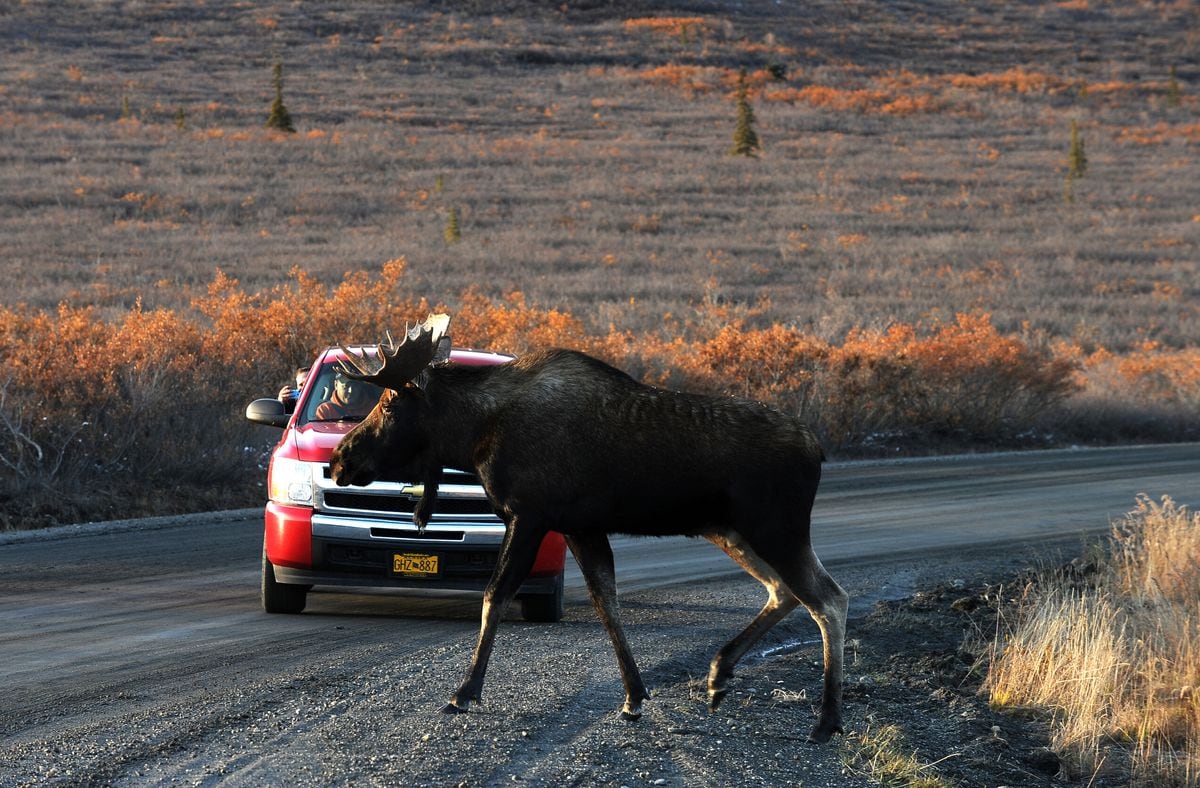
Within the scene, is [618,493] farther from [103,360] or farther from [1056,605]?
[103,360]

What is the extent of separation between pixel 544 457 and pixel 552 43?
95802 mm

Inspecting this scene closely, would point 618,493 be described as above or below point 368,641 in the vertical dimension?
above

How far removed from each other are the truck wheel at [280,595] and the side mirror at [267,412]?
900mm

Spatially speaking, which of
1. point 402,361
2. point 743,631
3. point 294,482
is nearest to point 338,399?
point 294,482

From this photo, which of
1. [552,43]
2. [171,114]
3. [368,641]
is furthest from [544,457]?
[552,43]

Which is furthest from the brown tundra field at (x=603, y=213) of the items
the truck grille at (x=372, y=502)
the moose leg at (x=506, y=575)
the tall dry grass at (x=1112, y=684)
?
the tall dry grass at (x=1112, y=684)

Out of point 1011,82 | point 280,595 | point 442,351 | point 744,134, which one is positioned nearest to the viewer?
point 442,351

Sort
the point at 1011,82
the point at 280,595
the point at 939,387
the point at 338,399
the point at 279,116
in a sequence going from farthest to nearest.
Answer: the point at 1011,82
the point at 279,116
the point at 939,387
the point at 338,399
the point at 280,595

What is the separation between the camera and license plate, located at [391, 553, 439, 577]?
1026 cm

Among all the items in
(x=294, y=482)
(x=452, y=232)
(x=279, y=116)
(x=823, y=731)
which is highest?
(x=294, y=482)

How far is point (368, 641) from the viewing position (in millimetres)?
9742

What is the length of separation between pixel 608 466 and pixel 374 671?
2.15 metres

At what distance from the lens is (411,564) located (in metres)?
10.3

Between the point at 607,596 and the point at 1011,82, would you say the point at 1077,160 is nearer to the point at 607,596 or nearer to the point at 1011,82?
the point at 1011,82
